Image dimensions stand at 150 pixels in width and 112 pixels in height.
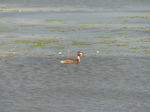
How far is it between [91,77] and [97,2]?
65.2 metres

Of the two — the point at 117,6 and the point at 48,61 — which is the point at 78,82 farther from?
the point at 117,6

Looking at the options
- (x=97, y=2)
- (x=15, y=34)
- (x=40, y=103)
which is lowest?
(x=40, y=103)

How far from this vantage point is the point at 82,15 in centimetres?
6794

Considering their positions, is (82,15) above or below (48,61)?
above

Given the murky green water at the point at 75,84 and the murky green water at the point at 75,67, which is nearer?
the murky green water at the point at 75,84

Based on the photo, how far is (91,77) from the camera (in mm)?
27859

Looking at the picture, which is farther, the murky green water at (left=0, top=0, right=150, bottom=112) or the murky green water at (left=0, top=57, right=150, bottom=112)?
the murky green water at (left=0, top=0, right=150, bottom=112)

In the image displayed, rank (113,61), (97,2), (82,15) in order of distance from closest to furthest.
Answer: (113,61), (82,15), (97,2)

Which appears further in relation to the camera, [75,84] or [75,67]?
[75,67]

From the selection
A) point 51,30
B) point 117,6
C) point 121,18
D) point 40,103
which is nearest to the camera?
point 40,103

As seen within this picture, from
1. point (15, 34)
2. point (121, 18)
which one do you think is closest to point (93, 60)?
point (15, 34)

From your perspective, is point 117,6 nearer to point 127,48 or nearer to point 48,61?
point 127,48

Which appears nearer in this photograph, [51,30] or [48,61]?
[48,61]

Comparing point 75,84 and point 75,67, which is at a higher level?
point 75,67
